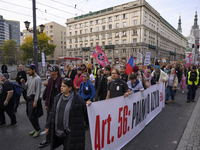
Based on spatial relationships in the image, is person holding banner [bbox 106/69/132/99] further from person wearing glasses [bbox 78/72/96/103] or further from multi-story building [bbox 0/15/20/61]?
multi-story building [bbox 0/15/20/61]

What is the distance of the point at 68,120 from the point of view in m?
2.28

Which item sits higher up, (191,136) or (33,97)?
(33,97)

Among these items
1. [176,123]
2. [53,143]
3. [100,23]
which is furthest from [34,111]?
[100,23]

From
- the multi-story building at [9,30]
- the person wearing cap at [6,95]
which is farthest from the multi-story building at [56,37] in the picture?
the multi-story building at [9,30]

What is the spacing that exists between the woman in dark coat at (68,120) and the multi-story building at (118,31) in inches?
1583

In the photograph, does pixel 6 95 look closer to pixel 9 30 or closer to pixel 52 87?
pixel 52 87

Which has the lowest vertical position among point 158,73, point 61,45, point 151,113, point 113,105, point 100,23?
point 151,113

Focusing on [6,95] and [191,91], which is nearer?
[6,95]

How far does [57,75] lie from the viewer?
3584mm

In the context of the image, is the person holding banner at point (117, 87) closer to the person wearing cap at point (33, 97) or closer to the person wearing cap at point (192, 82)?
Answer: the person wearing cap at point (33, 97)

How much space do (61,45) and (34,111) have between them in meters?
71.4

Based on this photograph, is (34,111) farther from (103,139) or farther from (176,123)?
(176,123)

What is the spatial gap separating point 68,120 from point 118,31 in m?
48.4

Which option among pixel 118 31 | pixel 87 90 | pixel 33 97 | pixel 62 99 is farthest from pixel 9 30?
pixel 62 99
